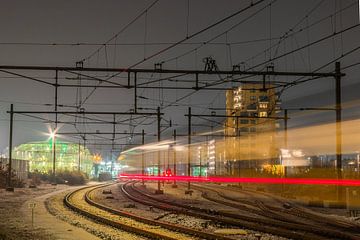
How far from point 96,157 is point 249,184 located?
2005 inches

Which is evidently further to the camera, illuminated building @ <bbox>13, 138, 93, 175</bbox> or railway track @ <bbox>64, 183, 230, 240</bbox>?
illuminated building @ <bbox>13, 138, 93, 175</bbox>

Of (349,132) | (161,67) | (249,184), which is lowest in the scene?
(249,184)

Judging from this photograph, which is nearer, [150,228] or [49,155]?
[150,228]

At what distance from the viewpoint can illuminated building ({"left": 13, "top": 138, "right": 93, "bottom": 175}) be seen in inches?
3543

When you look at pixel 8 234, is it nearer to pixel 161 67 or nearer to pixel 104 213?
pixel 104 213

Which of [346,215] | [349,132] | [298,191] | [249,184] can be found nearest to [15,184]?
[249,184]

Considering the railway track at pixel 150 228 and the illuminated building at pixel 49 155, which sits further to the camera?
the illuminated building at pixel 49 155

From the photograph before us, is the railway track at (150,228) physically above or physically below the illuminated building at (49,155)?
below

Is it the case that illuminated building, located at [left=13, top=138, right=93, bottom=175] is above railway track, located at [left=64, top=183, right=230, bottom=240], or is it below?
above

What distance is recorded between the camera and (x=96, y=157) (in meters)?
107

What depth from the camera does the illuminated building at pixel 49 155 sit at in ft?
295

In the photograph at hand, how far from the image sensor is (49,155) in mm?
93812

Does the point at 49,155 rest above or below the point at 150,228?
above

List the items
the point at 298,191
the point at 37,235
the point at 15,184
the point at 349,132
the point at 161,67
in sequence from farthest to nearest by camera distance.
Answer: the point at 15,184
the point at 298,191
the point at 349,132
the point at 161,67
the point at 37,235
